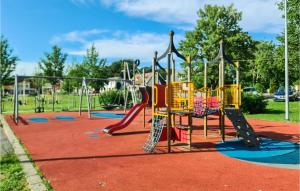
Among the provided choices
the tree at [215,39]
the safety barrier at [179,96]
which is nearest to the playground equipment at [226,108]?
the safety barrier at [179,96]

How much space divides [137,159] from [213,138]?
4.49 meters

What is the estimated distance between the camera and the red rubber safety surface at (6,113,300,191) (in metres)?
5.79

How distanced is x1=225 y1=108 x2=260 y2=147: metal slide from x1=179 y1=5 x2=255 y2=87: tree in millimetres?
22233

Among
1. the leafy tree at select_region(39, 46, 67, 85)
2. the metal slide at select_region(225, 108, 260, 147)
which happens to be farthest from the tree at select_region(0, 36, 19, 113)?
the metal slide at select_region(225, 108, 260, 147)

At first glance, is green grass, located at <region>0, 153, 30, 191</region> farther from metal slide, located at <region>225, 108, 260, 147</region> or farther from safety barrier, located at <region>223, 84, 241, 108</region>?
safety barrier, located at <region>223, 84, 241, 108</region>

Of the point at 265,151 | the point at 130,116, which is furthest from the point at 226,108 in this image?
the point at 130,116

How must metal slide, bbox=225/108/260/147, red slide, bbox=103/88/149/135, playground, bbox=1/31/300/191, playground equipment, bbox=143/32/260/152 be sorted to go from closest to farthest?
playground, bbox=1/31/300/191, playground equipment, bbox=143/32/260/152, metal slide, bbox=225/108/260/147, red slide, bbox=103/88/149/135

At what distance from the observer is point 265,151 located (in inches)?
366

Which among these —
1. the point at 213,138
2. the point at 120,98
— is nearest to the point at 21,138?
the point at 213,138

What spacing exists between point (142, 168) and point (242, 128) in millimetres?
4754

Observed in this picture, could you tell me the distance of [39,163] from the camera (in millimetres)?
7441

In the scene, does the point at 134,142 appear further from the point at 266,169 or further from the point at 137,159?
the point at 266,169

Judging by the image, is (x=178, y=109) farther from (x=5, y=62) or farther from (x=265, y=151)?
(x=5, y=62)

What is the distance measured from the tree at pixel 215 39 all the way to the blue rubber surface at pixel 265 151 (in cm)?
2269
